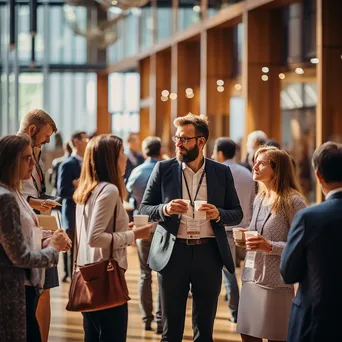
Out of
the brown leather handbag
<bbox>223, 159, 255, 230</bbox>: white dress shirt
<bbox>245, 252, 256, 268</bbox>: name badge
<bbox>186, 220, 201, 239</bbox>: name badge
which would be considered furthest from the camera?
<bbox>223, 159, 255, 230</bbox>: white dress shirt

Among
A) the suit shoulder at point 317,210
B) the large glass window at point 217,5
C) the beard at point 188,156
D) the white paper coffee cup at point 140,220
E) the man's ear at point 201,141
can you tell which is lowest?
the white paper coffee cup at point 140,220

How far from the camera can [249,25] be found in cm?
1436

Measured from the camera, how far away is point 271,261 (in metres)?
5.70

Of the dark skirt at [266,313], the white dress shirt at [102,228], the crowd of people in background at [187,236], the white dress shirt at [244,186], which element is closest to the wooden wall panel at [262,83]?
the white dress shirt at [244,186]

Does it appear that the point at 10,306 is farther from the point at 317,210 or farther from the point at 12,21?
the point at 12,21

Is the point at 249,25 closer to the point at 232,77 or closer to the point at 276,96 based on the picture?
the point at 276,96

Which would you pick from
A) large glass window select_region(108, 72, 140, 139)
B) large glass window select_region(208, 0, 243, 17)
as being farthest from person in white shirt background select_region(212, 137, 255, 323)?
large glass window select_region(108, 72, 140, 139)

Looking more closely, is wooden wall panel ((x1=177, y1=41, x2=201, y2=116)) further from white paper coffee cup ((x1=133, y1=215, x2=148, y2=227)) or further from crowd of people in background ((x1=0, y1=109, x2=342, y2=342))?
white paper coffee cup ((x1=133, y1=215, x2=148, y2=227))

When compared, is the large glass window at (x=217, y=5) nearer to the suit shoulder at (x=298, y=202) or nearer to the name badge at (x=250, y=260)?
the suit shoulder at (x=298, y=202)

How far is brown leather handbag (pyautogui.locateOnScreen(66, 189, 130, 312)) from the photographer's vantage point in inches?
199

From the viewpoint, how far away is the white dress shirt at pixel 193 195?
5801 millimetres

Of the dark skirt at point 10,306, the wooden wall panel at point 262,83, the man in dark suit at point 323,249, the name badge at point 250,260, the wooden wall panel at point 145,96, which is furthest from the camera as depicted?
the wooden wall panel at point 145,96

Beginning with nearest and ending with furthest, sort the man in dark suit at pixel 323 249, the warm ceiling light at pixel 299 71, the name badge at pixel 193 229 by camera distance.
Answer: the man in dark suit at pixel 323 249 < the name badge at pixel 193 229 < the warm ceiling light at pixel 299 71

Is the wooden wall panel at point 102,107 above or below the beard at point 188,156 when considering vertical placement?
above
